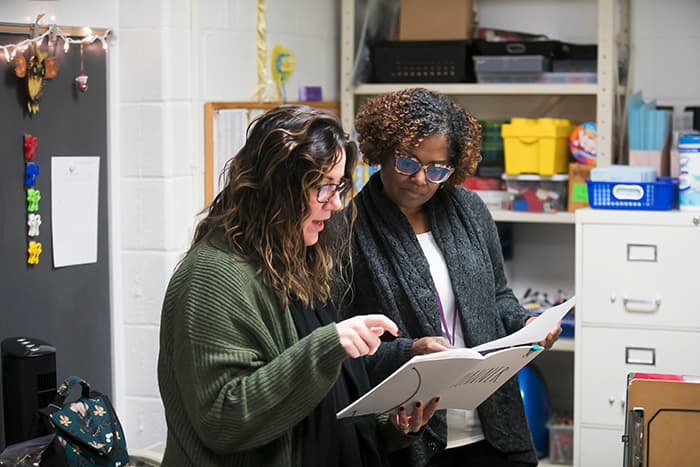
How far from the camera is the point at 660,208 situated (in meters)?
A: 3.26

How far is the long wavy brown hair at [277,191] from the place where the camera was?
5.36ft

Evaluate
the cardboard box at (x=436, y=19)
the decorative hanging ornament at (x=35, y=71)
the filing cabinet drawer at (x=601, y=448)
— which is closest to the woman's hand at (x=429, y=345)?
the decorative hanging ornament at (x=35, y=71)

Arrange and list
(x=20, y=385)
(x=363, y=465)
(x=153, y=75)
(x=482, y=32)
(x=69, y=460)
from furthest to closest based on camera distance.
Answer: (x=482, y=32) → (x=153, y=75) → (x=20, y=385) → (x=69, y=460) → (x=363, y=465)

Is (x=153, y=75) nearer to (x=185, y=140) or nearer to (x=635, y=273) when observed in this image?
(x=185, y=140)

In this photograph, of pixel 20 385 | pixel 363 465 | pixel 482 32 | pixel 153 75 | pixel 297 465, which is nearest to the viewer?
pixel 297 465

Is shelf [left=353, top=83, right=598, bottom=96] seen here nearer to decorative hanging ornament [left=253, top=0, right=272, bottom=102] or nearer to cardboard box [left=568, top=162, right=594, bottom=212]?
cardboard box [left=568, top=162, right=594, bottom=212]

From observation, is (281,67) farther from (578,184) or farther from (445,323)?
(445,323)

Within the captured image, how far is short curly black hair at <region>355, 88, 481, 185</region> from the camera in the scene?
221 cm

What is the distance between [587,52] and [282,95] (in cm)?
115

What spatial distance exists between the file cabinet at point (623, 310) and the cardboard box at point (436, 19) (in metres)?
0.98

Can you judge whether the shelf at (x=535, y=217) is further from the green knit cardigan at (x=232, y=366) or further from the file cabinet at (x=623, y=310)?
the green knit cardigan at (x=232, y=366)

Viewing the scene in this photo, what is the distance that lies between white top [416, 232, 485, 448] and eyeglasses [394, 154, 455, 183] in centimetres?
17

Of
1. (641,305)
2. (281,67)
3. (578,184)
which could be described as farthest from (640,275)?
A: (281,67)

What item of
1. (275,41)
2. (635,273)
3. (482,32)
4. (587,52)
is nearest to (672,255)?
(635,273)
